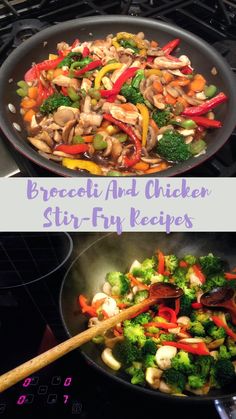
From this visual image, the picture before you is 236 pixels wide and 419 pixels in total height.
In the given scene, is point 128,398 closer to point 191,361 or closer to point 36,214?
point 191,361

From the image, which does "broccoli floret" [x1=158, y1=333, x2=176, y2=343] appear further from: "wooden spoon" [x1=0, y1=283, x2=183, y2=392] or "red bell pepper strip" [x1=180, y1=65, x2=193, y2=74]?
"red bell pepper strip" [x1=180, y1=65, x2=193, y2=74]

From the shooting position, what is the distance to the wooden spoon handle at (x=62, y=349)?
0.80 metres

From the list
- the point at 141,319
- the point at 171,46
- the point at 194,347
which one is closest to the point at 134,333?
the point at 141,319

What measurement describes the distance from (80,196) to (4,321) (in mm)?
378

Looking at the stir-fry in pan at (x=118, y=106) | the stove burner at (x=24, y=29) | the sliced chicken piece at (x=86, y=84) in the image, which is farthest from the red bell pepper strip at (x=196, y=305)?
the stove burner at (x=24, y=29)

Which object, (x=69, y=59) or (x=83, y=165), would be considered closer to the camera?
(x=83, y=165)

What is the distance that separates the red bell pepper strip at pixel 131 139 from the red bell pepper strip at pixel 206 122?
26 cm

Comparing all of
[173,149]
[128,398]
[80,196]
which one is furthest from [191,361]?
[173,149]

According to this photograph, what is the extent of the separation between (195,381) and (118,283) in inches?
12.3

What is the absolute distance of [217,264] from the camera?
1167mm

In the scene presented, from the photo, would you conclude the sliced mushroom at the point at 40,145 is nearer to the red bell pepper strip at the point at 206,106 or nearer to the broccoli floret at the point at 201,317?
the red bell pepper strip at the point at 206,106

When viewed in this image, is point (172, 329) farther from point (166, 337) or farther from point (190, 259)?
point (190, 259)

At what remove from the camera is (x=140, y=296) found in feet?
3.53

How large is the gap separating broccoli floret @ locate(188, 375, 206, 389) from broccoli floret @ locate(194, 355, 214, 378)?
0.6 inches
